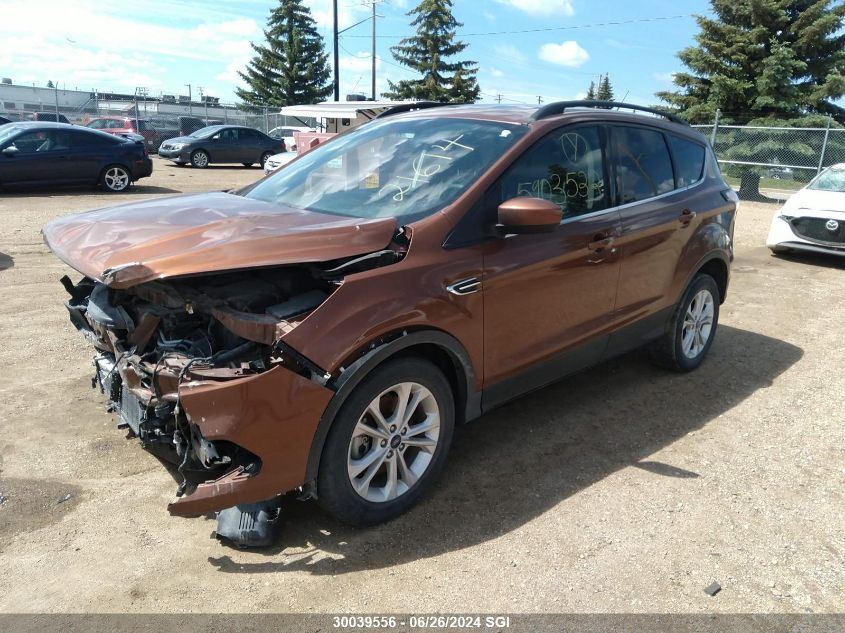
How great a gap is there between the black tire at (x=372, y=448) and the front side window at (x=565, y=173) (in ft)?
3.39

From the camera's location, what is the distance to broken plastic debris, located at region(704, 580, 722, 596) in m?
2.80

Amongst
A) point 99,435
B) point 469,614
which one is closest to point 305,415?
point 469,614

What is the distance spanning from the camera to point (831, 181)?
10406 millimetres

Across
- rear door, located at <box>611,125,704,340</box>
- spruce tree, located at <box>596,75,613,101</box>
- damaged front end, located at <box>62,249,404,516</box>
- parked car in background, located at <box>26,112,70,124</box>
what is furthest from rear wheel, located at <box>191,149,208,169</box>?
spruce tree, located at <box>596,75,613,101</box>

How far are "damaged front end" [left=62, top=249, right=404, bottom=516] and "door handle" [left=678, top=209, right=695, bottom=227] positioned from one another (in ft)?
8.57

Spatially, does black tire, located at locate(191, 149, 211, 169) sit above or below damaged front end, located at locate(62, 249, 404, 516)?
above

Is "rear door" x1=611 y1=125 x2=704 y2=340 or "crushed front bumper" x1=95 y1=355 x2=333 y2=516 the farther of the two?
"rear door" x1=611 y1=125 x2=704 y2=340

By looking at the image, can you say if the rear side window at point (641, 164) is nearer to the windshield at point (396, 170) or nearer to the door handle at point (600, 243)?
the door handle at point (600, 243)

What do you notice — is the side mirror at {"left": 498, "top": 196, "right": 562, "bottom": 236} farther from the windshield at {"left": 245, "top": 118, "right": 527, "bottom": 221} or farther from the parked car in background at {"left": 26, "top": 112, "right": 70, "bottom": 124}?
the parked car in background at {"left": 26, "top": 112, "right": 70, "bottom": 124}

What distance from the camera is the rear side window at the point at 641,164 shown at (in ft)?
14.1

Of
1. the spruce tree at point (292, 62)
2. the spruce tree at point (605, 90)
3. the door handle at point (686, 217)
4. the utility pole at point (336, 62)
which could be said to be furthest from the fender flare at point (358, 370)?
the spruce tree at point (605, 90)

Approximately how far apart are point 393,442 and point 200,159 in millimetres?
22075

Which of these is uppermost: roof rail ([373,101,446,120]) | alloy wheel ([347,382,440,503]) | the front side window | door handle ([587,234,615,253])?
roof rail ([373,101,446,120])

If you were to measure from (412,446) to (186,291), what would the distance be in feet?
4.25
